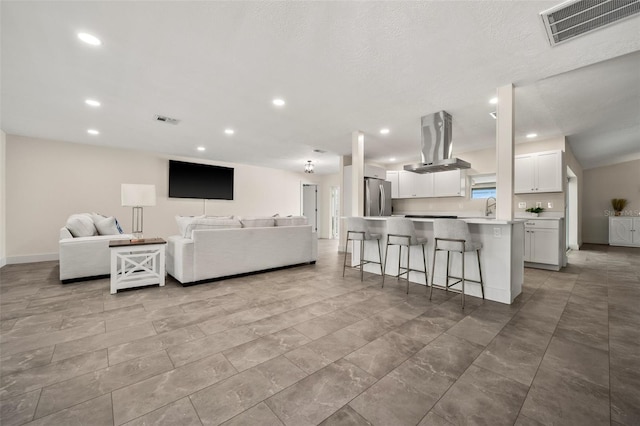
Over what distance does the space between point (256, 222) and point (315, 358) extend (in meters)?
2.87

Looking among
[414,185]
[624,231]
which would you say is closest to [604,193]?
[624,231]

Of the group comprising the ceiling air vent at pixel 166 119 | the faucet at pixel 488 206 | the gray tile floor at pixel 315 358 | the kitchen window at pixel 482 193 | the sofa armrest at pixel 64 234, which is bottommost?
the gray tile floor at pixel 315 358

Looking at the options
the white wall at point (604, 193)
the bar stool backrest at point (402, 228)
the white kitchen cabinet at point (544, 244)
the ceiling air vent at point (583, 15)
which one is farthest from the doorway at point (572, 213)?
the ceiling air vent at point (583, 15)

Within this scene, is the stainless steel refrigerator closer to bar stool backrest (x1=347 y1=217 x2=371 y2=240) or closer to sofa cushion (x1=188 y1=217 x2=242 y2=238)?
bar stool backrest (x1=347 y1=217 x2=371 y2=240)

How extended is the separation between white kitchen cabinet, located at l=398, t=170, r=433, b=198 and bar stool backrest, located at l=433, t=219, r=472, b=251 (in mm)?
3647

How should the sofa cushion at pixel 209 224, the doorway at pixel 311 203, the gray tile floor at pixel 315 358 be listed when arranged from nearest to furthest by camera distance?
1. the gray tile floor at pixel 315 358
2. the sofa cushion at pixel 209 224
3. the doorway at pixel 311 203

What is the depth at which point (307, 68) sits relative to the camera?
2713 millimetres

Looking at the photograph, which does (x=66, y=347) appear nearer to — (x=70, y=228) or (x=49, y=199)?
(x=70, y=228)

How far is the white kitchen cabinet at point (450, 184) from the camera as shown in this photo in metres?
5.97

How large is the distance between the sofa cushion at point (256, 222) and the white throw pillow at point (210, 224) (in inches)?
5.1

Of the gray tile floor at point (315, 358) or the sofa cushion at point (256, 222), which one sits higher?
the sofa cushion at point (256, 222)

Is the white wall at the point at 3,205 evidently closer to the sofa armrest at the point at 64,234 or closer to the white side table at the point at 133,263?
the sofa armrest at the point at 64,234

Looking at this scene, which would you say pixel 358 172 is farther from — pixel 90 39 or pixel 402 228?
pixel 90 39

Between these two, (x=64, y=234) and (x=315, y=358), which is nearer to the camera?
(x=315, y=358)
